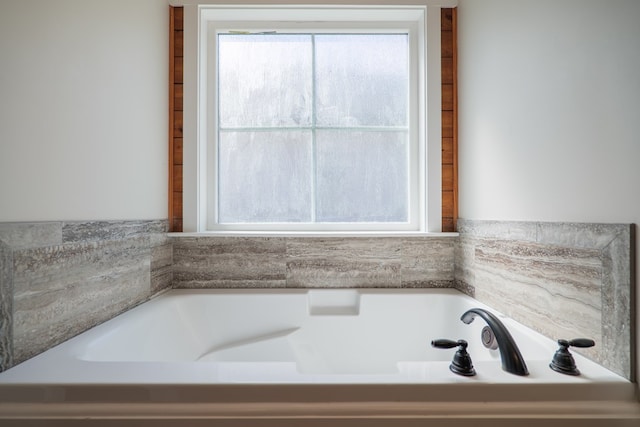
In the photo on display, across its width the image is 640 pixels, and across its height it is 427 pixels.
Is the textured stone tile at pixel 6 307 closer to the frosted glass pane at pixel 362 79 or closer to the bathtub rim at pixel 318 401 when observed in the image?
the bathtub rim at pixel 318 401

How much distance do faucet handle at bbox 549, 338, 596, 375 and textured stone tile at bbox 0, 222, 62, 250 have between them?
1.31m

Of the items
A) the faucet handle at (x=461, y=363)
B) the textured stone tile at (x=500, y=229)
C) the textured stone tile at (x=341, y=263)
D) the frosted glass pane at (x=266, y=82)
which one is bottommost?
the faucet handle at (x=461, y=363)

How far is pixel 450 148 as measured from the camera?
5.26 feet

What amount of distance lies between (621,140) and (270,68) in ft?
4.92

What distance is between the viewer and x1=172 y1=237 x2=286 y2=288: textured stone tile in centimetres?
156

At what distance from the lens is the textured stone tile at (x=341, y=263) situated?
5.11ft

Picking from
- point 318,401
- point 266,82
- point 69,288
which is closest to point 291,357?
point 318,401

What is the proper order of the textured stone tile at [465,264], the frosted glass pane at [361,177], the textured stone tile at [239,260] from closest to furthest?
the textured stone tile at [465,264] < the textured stone tile at [239,260] < the frosted glass pane at [361,177]

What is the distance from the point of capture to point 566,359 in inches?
28.6

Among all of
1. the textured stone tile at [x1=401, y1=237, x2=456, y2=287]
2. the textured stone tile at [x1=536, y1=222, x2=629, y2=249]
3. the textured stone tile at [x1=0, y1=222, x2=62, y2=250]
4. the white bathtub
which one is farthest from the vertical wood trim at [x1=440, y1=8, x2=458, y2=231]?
the textured stone tile at [x1=0, y1=222, x2=62, y2=250]

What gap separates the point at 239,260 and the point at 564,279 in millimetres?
1259

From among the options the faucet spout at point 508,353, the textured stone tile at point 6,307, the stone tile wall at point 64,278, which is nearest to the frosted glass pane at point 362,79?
the stone tile wall at point 64,278

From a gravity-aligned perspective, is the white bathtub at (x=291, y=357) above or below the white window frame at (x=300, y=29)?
below

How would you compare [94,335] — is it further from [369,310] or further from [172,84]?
[172,84]
